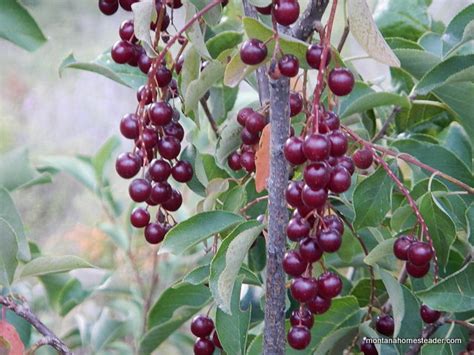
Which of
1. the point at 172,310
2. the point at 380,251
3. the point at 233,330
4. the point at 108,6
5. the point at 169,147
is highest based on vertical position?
the point at 108,6

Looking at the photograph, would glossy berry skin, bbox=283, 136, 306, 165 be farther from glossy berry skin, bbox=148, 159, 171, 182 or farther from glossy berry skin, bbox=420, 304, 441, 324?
glossy berry skin, bbox=420, 304, 441, 324

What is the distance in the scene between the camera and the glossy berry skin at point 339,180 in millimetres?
656

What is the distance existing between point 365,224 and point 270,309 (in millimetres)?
175

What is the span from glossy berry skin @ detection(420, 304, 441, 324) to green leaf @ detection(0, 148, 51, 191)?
666mm

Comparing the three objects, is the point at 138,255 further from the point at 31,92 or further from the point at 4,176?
the point at 31,92

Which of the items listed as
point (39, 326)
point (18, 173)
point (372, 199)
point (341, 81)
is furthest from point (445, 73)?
point (18, 173)

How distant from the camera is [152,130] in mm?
778

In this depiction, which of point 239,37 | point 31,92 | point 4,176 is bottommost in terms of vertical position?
point 31,92

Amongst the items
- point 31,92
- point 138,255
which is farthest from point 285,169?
point 31,92

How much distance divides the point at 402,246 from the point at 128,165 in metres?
0.28

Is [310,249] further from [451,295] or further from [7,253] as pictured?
[7,253]

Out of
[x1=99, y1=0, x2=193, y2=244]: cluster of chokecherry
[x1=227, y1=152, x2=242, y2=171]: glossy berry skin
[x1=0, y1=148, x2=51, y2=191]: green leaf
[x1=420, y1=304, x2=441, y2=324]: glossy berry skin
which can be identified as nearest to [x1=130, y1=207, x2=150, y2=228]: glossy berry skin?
[x1=99, y1=0, x2=193, y2=244]: cluster of chokecherry

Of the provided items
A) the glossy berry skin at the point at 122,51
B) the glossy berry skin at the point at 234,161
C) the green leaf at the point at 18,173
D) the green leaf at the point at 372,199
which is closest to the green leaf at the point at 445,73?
the green leaf at the point at 372,199

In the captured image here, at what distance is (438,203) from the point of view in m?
0.82
